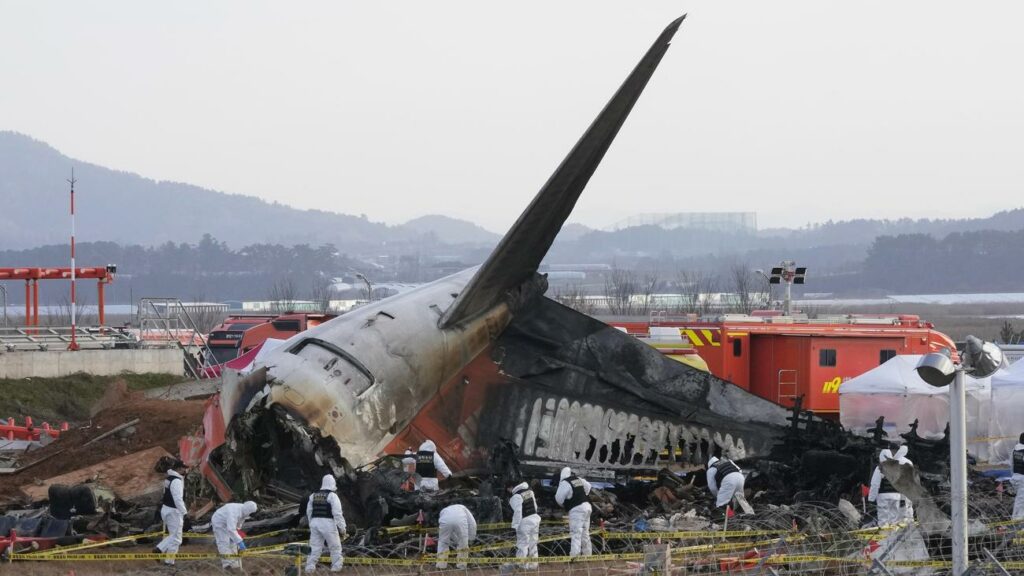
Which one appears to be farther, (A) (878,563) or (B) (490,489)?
(B) (490,489)

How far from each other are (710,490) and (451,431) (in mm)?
4162

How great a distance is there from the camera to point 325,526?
15766 millimetres

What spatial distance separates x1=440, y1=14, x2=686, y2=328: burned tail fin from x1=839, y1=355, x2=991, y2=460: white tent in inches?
438

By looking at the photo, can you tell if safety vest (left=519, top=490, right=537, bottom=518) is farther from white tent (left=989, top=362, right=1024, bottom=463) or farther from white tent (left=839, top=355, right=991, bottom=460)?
white tent (left=989, top=362, right=1024, bottom=463)

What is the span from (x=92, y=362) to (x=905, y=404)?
24676mm

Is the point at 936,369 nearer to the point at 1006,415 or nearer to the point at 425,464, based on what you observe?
the point at 425,464

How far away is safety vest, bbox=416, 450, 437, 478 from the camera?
18578 millimetres

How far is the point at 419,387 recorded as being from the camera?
64.7 feet

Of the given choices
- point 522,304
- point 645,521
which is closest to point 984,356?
point 645,521

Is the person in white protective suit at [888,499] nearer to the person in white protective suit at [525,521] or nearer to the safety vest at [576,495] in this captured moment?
the safety vest at [576,495]

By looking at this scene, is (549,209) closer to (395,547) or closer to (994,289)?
(395,547)

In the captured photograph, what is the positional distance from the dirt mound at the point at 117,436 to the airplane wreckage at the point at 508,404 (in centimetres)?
763

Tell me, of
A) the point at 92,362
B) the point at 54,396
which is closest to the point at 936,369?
the point at 54,396

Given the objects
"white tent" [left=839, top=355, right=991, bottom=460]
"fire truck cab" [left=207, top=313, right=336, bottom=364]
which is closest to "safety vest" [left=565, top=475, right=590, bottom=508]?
"white tent" [left=839, top=355, right=991, bottom=460]
